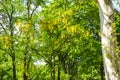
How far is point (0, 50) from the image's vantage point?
79.2ft

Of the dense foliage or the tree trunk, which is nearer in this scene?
the tree trunk

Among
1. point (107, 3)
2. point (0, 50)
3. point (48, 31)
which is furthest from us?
point (0, 50)

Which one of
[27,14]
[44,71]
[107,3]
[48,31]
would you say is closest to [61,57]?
[44,71]

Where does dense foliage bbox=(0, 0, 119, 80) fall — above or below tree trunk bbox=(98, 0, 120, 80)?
above

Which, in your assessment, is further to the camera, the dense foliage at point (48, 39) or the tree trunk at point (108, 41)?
the dense foliage at point (48, 39)

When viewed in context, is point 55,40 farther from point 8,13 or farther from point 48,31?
point 8,13

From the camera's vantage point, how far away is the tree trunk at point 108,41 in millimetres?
5688

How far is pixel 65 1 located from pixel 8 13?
17.5 feet

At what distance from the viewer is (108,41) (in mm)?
5809

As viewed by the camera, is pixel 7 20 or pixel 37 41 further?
pixel 7 20

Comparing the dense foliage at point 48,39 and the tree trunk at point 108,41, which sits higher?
the dense foliage at point 48,39

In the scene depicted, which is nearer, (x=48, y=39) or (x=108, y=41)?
(x=108, y=41)

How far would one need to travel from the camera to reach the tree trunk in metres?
5.69

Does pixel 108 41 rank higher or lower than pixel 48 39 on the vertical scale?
lower
